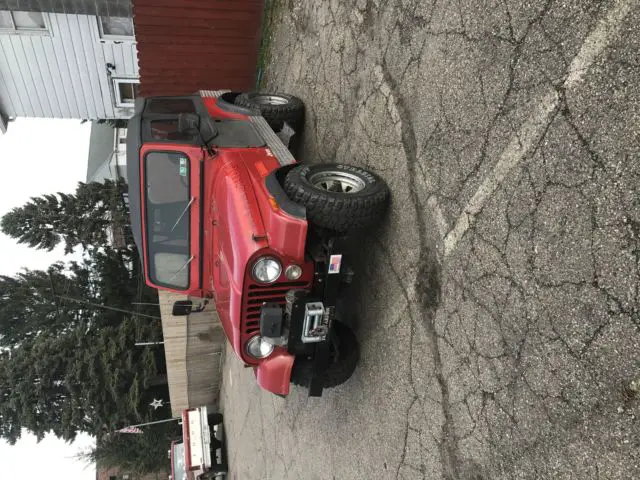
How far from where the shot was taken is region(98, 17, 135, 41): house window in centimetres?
974

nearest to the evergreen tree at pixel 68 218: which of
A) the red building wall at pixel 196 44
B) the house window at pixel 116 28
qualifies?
the house window at pixel 116 28

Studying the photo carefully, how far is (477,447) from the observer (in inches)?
124

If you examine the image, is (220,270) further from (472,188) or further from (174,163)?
(472,188)

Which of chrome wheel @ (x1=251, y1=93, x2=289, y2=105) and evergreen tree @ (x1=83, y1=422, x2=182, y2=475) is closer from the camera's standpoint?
chrome wheel @ (x1=251, y1=93, x2=289, y2=105)

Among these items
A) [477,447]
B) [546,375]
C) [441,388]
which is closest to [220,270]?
[441,388]

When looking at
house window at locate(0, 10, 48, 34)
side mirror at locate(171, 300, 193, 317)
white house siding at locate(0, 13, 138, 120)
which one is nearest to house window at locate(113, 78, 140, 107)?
white house siding at locate(0, 13, 138, 120)

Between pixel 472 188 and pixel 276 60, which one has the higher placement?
pixel 472 188

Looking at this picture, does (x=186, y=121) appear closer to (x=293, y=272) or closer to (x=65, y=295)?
(x=293, y=272)

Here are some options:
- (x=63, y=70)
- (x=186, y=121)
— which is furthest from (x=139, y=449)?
(x=186, y=121)

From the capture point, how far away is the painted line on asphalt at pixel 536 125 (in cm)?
228

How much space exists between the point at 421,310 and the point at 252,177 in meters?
1.86

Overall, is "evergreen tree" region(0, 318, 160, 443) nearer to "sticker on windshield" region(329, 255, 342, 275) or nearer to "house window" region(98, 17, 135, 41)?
"house window" region(98, 17, 135, 41)

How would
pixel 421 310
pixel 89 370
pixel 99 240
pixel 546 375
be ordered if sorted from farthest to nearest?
pixel 99 240 → pixel 89 370 → pixel 421 310 → pixel 546 375

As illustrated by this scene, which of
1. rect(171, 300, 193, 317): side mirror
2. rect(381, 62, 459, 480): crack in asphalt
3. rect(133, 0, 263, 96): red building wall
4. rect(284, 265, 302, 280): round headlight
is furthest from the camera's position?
rect(133, 0, 263, 96): red building wall
